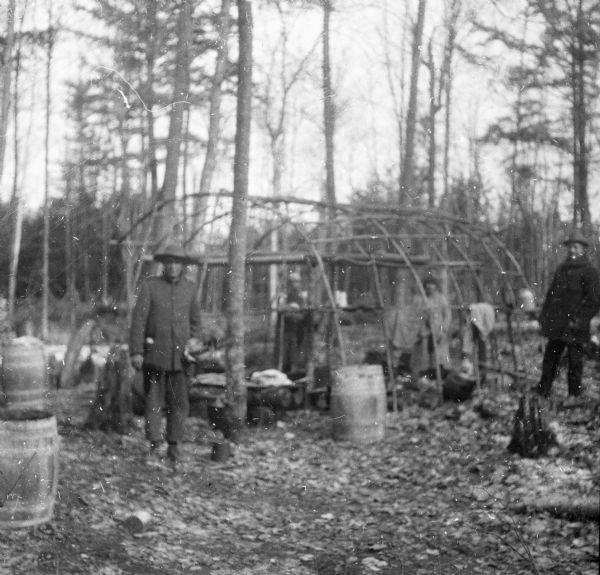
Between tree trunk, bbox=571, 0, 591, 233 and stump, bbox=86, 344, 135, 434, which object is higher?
tree trunk, bbox=571, 0, 591, 233

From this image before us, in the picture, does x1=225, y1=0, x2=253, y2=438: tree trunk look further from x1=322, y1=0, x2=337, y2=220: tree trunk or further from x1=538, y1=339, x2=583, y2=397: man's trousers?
x1=322, y1=0, x2=337, y2=220: tree trunk

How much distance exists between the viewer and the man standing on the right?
8.95 metres

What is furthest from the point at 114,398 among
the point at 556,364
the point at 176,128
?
the point at 176,128

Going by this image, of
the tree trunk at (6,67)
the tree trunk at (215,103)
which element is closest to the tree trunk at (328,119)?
the tree trunk at (215,103)

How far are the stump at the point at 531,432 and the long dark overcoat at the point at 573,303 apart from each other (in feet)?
6.90

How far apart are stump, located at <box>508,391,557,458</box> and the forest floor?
0.41 ft

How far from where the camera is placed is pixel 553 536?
5.10 m

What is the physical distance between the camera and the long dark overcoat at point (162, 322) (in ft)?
24.2

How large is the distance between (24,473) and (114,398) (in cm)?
365

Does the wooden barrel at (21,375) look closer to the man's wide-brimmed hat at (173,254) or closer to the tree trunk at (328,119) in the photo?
the man's wide-brimmed hat at (173,254)

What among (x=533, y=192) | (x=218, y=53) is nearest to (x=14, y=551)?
(x=218, y=53)

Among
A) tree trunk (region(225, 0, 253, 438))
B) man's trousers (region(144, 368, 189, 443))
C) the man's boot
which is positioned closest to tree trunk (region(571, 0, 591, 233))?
tree trunk (region(225, 0, 253, 438))

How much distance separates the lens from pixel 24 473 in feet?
16.1

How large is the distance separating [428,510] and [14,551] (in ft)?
10.6
